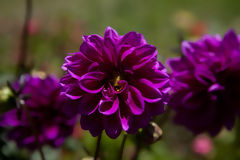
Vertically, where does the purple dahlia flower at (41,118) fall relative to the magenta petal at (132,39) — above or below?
below

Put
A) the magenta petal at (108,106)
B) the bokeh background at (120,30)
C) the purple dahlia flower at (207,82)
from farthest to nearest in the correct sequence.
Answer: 1. the bokeh background at (120,30)
2. the purple dahlia flower at (207,82)
3. the magenta petal at (108,106)

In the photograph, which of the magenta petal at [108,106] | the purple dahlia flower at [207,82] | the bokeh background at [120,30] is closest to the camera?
the magenta petal at [108,106]

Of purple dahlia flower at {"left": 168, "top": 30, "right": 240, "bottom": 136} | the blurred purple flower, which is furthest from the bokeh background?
purple dahlia flower at {"left": 168, "top": 30, "right": 240, "bottom": 136}

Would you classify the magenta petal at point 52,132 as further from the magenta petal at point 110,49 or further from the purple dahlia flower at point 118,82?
the magenta petal at point 110,49

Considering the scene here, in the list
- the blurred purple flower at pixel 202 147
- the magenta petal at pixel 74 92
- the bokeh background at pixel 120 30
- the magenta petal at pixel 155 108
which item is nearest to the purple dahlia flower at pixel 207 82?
the magenta petal at pixel 155 108

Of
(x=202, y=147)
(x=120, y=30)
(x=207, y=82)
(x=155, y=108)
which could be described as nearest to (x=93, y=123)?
(x=155, y=108)

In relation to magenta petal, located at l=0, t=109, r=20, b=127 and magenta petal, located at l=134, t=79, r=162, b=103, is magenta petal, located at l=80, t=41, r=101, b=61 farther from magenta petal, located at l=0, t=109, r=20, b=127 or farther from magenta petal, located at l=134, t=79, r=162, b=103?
magenta petal, located at l=0, t=109, r=20, b=127

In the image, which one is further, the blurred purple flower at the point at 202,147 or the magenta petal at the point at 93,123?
the blurred purple flower at the point at 202,147

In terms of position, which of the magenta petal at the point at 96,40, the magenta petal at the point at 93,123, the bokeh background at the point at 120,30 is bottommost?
the bokeh background at the point at 120,30

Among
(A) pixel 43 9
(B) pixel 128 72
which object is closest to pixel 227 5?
(A) pixel 43 9
